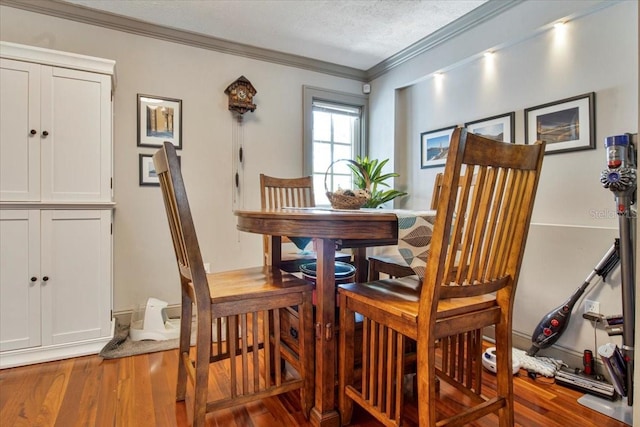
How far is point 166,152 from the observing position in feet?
4.14

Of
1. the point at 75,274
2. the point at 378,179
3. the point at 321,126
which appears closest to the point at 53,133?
the point at 75,274

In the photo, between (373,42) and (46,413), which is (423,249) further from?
(373,42)

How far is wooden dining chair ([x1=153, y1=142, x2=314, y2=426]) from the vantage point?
4.23 ft

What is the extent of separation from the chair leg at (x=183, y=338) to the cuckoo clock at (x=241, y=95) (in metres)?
2.01

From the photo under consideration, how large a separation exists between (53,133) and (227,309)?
1.79m

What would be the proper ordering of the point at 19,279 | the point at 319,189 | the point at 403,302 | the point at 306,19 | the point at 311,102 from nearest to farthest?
1. the point at 403,302
2. the point at 19,279
3. the point at 306,19
4. the point at 311,102
5. the point at 319,189

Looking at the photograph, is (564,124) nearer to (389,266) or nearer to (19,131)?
(389,266)

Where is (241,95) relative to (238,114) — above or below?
above

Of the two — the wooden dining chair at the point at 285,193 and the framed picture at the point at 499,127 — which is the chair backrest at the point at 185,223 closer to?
the wooden dining chair at the point at 285,193

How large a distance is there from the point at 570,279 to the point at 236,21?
3023mm

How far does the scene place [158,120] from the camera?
9.28ft

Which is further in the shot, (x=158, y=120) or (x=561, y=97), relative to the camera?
(x=158, y=120)

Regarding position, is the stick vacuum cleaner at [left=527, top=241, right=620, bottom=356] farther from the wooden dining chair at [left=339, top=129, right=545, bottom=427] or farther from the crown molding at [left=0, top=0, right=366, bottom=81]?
the crown molding at [left=0, top=0, right=366, bottom=81]

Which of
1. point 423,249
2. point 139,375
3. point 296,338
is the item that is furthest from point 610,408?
point 139,375
